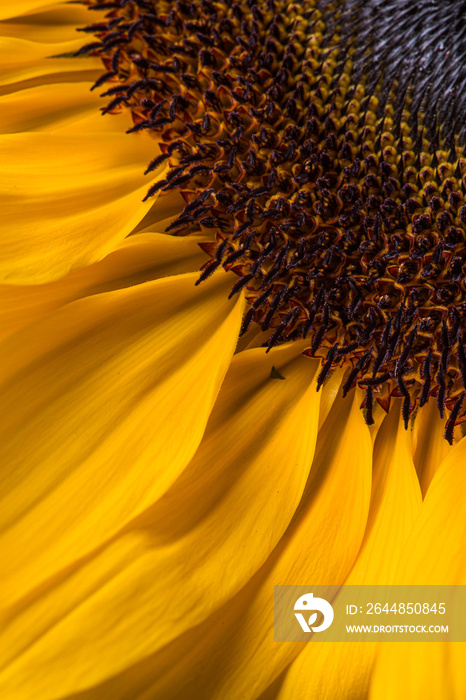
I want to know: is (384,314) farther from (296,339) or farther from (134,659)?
(134,659)

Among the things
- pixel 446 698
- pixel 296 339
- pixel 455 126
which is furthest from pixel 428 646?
pixel 455 126

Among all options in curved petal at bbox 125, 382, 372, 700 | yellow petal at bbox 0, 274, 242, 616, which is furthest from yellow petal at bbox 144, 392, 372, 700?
yellow petal at bbox 0, 274, 242, 616

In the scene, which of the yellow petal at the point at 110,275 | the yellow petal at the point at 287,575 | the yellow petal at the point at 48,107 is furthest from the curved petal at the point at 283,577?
the yellow petal at the point at 48,107

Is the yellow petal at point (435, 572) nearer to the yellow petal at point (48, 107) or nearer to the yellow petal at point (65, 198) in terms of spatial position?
the yellow petal at point (65, 198)

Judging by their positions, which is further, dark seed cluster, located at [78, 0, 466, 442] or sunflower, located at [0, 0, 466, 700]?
dark seed cluster, located at [78, 0, 466, 442]

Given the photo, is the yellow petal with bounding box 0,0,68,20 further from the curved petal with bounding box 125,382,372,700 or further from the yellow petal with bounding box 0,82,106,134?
the curved petal with bounding box 125,382,372,700
